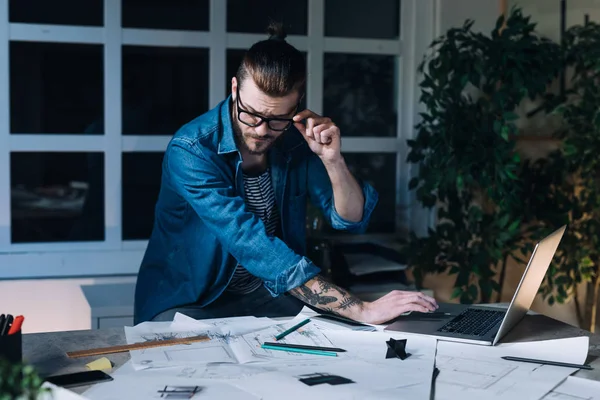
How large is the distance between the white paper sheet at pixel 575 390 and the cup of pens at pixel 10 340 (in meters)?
0.90

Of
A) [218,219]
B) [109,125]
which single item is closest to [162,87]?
[109,125]

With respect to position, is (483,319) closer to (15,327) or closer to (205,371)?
(205,371)

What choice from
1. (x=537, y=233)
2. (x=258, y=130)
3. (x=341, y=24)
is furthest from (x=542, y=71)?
(x=258, y=130)

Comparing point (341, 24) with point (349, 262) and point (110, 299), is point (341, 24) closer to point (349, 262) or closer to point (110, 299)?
point (349, 262)

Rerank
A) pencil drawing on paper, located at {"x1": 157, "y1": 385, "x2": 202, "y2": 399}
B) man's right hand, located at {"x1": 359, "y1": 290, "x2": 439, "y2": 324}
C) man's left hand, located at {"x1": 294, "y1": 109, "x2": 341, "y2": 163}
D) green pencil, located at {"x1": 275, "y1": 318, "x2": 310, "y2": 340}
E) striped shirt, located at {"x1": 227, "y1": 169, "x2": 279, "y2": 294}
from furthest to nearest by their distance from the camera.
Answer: striped shirt, located at {"x1": 227, "y1": 169, "x2": 279, "y2": 294} < man's left hand, located at {"x1": 294, "y1": 109, "x2": 341, "y2": 163} < man's right hand, located at {"x1": 359, "y1": 290, "x2": 439, "y2": 324} < green pencil, located at {"x1": 275, "y1": 318, "x2": 310, "y2": 340} < pencil drawing on paper, located at {"x1": 157, "y1": 385, "x2": 202, "y2": 399}

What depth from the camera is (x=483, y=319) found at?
181 centimetres

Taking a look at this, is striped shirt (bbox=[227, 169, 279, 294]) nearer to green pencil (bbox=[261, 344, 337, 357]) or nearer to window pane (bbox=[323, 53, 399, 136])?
green pencil (bbox=[261, 344, 337, 357])

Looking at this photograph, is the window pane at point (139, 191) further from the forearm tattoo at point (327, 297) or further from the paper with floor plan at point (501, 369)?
the paper with floor plan at point (501, 369)

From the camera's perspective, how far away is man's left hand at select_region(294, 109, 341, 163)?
2023 mm

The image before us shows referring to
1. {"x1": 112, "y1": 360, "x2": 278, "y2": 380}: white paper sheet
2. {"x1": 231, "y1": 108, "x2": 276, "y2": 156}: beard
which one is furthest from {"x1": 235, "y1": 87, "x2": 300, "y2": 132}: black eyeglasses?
{"x1": 112, "y1": 360, "x2": 278, "y2": 380}: white paper sheet

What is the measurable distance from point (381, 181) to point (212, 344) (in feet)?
6.86

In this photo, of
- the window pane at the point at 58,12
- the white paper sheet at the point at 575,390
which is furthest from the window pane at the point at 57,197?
the white paper sheet at the point at 575,390

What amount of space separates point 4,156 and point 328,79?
55.2 inches

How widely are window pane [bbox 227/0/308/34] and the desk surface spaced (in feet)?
6.27
